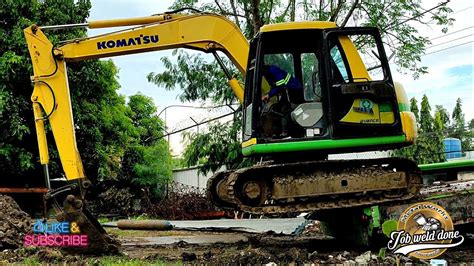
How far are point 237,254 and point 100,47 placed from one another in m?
3.72

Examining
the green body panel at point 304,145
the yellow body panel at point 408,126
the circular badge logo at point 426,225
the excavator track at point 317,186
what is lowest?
the circular badge logo at point 426,225

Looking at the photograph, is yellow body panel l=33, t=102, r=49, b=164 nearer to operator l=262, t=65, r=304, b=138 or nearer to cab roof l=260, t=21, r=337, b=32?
operator l=262, t=65, r=304, b=138

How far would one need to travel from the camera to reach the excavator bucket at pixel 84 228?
7742 millimetres

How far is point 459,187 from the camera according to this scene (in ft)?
24.5

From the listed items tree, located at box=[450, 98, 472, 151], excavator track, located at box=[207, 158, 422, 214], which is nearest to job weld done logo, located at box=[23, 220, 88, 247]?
excavator track, located at box=[207, 158, 422, 214]

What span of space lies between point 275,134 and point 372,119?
1272 millimetres

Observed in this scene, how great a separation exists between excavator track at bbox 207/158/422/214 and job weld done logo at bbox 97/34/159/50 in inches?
99.2

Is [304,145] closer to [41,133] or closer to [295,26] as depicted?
[295,26]

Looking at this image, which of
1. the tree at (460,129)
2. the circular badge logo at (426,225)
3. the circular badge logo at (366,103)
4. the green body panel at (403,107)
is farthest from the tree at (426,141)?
the circular badge logo at (426,225)

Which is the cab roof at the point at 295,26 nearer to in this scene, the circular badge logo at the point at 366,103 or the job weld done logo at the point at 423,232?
the circular badge logo at the point at 366,103

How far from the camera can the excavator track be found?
7.30m

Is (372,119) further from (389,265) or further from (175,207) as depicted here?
(175,207)

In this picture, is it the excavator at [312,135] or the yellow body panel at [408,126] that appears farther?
the yellow body panel at [408,126]

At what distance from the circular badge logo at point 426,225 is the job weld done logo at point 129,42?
4291 millimetres
